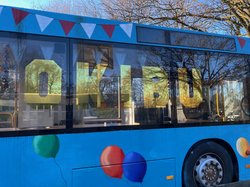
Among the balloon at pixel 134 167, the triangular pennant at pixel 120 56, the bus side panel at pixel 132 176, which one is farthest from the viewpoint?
the triangular pennant at pixel 120 56

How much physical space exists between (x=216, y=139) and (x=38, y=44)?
3.44 metres

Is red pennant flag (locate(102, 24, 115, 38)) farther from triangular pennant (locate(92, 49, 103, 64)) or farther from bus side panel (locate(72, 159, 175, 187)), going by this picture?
bus side panel (locate(72, 159, 175, 187))

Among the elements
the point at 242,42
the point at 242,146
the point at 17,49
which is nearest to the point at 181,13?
the point at 242,42

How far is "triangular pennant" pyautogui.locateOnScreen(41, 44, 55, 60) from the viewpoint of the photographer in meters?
4.61

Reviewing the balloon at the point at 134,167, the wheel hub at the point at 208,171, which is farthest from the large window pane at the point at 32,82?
the wheel hub at the point at 208,171

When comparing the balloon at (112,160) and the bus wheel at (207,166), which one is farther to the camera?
the bus wheel at (207,166)

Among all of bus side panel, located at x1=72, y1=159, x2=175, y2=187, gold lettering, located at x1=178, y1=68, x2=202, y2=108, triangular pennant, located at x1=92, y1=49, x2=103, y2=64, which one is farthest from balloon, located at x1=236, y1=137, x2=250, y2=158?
triangular pennant, located at x1=92, y1=49, x2=103, y2=64

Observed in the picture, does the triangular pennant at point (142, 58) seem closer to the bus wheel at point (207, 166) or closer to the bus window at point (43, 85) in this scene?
the bus window at point (43, 85)

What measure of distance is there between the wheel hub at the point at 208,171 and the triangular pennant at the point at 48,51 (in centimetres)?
302

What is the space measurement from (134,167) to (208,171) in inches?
59.4

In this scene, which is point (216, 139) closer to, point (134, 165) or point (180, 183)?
point (180, 183)

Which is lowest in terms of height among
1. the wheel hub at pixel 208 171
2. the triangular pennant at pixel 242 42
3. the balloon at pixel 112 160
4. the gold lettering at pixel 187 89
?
the wheel hub at pixel 208 171

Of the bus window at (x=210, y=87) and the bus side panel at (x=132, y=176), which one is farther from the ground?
the bus window at (x=210, y=87)

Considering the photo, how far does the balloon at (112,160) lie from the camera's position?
4.92 metres
